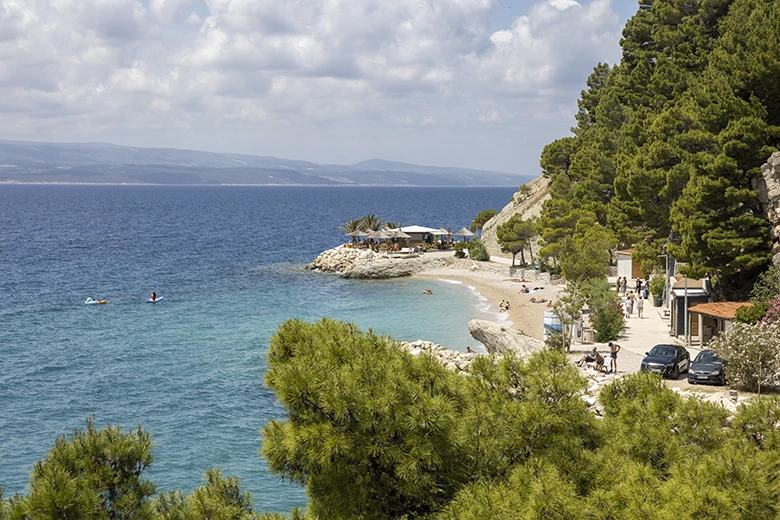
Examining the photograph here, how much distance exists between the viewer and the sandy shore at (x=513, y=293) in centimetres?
3906

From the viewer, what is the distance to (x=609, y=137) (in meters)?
52.2

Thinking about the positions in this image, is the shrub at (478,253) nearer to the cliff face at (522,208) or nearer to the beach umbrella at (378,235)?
the cliff face at (522,208)

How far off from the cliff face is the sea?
16.0 metres

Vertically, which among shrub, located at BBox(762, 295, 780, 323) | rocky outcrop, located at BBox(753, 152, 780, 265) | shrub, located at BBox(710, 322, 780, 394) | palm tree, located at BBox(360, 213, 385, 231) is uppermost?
rocky outcrop, located at BBox(753, 152, 780, 265)

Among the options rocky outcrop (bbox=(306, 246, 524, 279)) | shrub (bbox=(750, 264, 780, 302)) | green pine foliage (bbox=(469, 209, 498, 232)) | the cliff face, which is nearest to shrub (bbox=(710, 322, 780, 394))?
shrub (bbox=(750, 264, 780, 302))

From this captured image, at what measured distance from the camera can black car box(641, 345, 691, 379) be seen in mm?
22442

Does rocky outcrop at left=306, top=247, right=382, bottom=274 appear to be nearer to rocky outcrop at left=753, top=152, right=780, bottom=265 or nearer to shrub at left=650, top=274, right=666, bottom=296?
shrub at left=650, top=274, right=666, bottom=296

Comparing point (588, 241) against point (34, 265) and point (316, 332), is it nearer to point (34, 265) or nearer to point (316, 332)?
point (316, 332)

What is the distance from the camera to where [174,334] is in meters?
37.0

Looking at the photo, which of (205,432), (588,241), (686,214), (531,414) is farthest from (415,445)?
(588,241)

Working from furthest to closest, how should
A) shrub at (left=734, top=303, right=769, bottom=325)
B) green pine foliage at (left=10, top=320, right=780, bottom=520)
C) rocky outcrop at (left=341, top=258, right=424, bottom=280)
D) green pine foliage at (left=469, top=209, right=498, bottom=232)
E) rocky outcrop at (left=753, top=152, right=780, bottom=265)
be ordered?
green pine foliage at (left=469, top=209, right=498, bottom=232)
rocky outcrop at (left=341, top=258, right=424, bottom=280)
rocky outcrop at (left=753, top=152, right=780, bottom=265)
shrub at (left=734, top=303, right=769, bottom=325)
green pine foliage at (left=10, top=320, right=780, bottom=520)

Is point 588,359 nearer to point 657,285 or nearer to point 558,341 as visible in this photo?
point 558,341

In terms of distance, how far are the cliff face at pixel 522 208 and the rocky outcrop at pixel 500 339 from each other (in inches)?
1398

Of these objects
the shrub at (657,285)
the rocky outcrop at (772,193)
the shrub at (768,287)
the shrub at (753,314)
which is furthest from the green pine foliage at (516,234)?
the shrub at (753,314)
